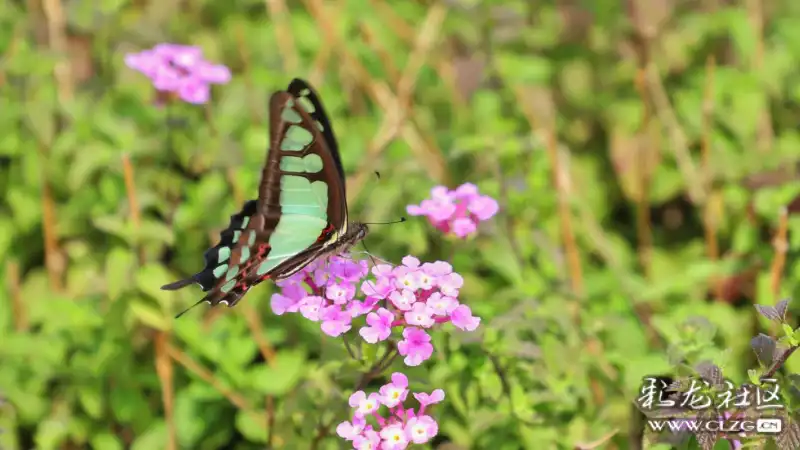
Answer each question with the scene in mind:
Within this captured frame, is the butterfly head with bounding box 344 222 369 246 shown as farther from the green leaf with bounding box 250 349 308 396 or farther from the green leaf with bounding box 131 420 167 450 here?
the green leaf with bounding box 131 420 167 450

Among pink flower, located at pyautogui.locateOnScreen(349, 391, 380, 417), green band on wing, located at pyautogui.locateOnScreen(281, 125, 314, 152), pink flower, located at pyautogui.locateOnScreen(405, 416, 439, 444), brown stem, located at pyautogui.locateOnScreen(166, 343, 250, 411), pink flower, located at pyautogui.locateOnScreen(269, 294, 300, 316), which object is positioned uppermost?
green band on wing, located at pyautogui.locateOnScreen(281, 125, 314, 152)

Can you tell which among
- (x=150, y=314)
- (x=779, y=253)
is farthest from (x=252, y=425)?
(x=779, y=253)

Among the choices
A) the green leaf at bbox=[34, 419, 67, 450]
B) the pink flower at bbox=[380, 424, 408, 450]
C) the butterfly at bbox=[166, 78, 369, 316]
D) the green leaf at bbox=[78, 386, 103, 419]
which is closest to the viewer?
the pink flower at bbox=[380, 424, 408, 450]

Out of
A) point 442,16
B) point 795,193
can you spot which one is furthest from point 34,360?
point 795,193

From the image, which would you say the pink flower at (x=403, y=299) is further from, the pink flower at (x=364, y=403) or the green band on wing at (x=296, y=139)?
the green band on wing at (x=296, y=139)

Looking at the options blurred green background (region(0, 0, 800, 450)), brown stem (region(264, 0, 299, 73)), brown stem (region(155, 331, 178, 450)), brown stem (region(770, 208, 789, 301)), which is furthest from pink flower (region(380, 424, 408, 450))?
brown stem (region(264, 0, 299, 73))

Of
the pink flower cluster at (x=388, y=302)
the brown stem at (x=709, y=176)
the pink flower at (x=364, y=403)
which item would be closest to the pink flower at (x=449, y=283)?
the pink flower cluster at (x=388, y=302)

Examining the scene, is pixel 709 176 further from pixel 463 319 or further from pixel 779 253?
pixel 463 319

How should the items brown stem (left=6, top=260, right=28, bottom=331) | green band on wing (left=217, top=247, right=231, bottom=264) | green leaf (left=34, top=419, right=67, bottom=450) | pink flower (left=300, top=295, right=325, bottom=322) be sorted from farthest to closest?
brown stem (left=6, top=260, right=28, bottom=331) → green leaf (left=34, top=419, right=67, bottom=450) → green band on wing (left=217, top=247, right=231, bottom=264) → pink flower (left=300, top=295, right=325, bottom=322)
